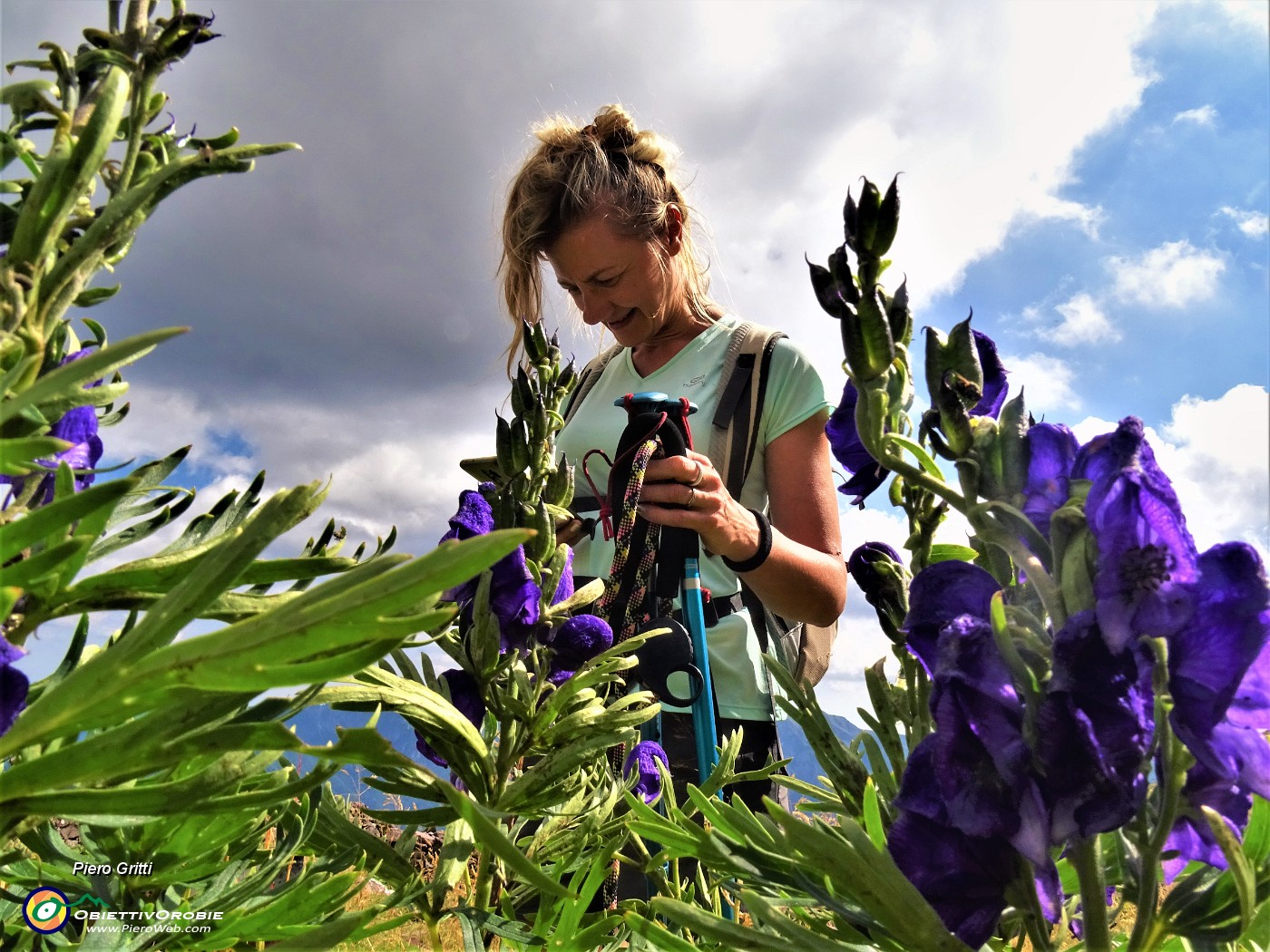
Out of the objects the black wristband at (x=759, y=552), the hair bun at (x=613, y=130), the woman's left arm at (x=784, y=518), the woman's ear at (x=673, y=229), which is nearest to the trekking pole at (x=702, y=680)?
the woman's left arm at (x=784, y=518)

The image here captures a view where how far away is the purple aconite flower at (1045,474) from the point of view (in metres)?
0.38

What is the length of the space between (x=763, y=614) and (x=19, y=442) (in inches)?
73.8

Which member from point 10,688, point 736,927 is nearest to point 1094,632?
point 736,927

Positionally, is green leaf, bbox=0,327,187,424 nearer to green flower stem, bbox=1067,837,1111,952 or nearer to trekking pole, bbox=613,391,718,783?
green flower stem, bbox=1067,837,1111,952

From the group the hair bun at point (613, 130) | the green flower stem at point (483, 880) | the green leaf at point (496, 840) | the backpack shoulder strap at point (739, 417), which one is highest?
the hair bun at point (613, 130)

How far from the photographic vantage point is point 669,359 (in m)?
2.39

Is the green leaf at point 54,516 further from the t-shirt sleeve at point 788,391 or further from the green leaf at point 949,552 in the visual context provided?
the t-shirt sleeve at point 788,391

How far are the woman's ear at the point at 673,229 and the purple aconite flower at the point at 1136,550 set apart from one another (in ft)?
6.96

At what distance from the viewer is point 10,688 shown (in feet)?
1.07

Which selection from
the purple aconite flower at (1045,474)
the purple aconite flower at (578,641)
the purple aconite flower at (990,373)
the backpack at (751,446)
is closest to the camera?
the purple aconite flower at (1045,474)

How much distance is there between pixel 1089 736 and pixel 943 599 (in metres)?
0.08

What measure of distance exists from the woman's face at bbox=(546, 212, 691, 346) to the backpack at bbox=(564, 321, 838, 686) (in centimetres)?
29

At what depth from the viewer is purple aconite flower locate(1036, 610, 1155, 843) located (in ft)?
1.04

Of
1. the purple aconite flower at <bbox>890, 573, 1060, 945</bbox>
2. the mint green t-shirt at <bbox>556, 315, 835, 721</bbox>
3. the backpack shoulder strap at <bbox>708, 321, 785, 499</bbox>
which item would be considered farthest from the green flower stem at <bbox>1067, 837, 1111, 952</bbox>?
the backpack shoulder strap at <bbox>708, 321, 785, 499</bbox>
